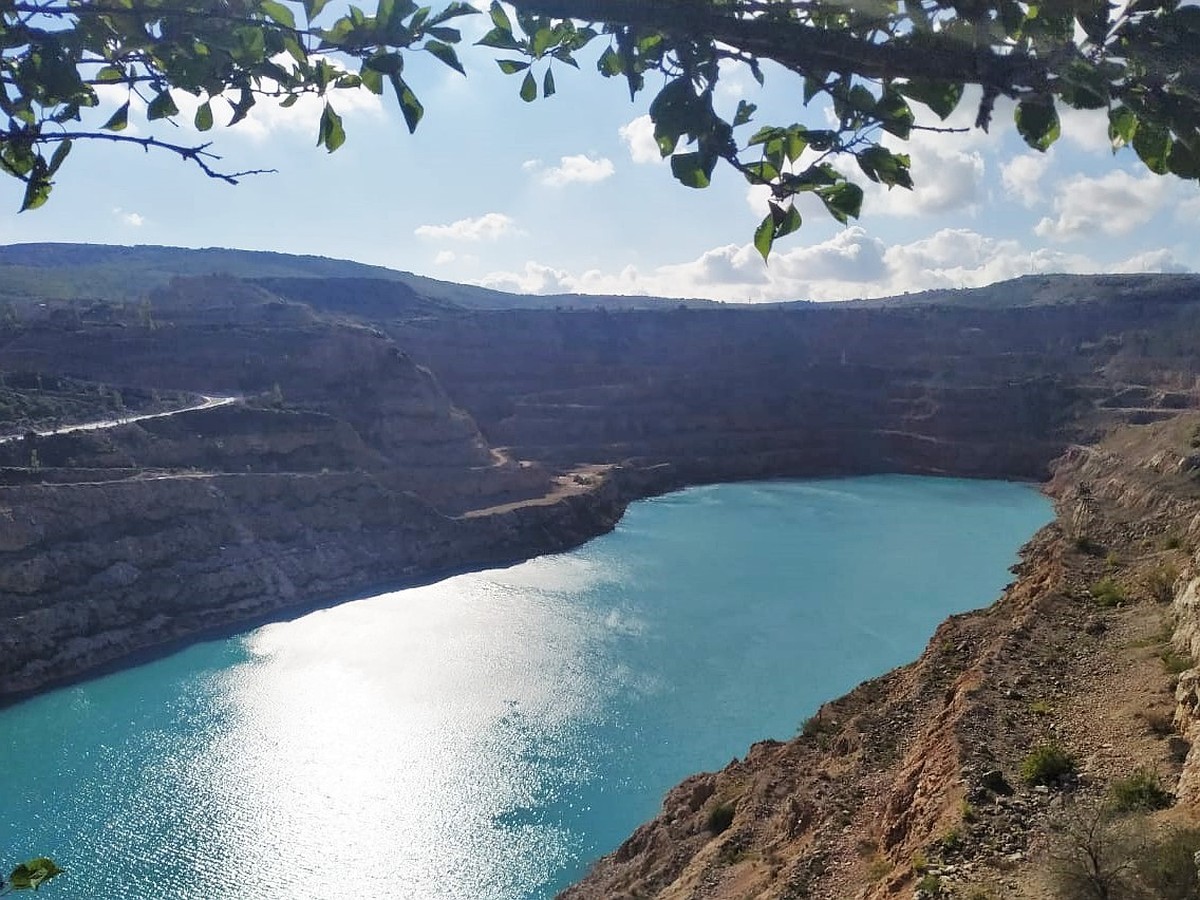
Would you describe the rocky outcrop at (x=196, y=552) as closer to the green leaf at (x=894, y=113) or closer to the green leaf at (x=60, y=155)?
the green leaf at (x=60, y=155)

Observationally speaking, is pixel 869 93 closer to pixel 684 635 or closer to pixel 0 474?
pixel 684 635

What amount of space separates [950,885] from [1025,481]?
5558 cm

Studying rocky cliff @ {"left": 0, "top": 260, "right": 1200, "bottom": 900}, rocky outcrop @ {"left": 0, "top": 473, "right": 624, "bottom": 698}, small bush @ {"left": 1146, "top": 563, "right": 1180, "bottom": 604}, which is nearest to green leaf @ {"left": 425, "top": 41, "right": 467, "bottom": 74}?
rocky cliff @ {"left": 0, "top": 260, "right": 1200, "bottom": 900}

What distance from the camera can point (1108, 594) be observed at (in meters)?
14.3

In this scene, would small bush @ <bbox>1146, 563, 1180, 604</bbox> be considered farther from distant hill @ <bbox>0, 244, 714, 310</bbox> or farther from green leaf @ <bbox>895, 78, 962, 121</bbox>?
distant hill @ <bbox>0, 244, 714, 310</bbox>

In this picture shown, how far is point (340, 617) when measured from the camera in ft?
105

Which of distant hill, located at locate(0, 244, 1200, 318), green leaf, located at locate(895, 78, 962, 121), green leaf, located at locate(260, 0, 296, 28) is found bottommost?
green leaf, located at locate(895, 78, 962, 121)

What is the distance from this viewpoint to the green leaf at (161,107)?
289 cm

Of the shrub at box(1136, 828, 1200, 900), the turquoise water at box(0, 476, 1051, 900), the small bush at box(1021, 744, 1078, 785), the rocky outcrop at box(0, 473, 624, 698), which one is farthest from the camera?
the rocky outcrop at box(0, 473, 624, 698)

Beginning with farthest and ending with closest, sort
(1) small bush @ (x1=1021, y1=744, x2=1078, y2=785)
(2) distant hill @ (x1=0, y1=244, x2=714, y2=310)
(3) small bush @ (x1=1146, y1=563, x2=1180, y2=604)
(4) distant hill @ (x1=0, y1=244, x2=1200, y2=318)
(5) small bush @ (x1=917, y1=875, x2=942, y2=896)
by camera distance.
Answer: (2) distant hill @ (x1=0, y1=244, x2=714, y2=310), (4) distant hill @ (x1=0, y1=244, x2=1200, y2=318), (3) small bush @ (x1=1146, y1=563, x2=1180, y2=604), (1) small bush @ (x1=1021, y1=744, x2=1078, y2=785), (5) small bush @ (x1=917, y1=875, x2=942, y2=896)

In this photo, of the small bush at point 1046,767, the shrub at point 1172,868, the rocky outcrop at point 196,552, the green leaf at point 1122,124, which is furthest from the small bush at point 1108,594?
the rocky outcrop at point 196,552

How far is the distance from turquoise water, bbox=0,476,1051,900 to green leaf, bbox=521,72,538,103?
1573 centimetres

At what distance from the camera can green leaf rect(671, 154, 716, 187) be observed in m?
2.34

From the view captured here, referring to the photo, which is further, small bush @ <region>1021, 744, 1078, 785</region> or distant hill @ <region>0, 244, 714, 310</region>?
distant hill @ <region>0, 244, 714, 310</region>
